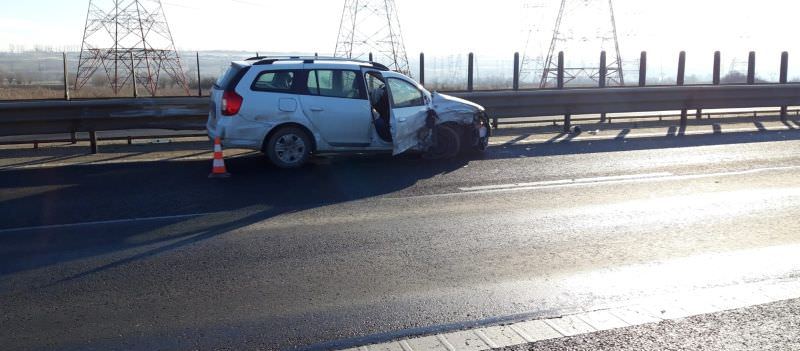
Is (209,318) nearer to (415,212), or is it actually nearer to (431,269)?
(431,269)

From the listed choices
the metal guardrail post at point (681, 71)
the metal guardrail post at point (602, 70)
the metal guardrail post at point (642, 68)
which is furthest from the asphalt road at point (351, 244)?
the metal guardrail post at point (681, 71)

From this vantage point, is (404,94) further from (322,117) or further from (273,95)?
(273,95)

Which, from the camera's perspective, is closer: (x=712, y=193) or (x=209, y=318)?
(x=209, y=318)

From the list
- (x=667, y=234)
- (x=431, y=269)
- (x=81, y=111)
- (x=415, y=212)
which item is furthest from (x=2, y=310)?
(x=81, y=111)

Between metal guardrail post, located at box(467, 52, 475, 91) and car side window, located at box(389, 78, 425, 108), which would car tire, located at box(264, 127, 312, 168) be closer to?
car side window, located at box(389, 78, 425, 108)

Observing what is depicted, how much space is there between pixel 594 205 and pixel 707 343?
14.2 feet

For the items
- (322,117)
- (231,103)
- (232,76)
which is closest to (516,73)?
(322,117)

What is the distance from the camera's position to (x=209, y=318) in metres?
5.24

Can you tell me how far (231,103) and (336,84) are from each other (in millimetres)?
1638

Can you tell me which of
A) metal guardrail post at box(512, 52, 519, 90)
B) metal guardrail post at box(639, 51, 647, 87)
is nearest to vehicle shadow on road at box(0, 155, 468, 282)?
metal guardrail post at box(512, 52, 519, 90)

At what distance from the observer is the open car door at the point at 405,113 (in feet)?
38.7

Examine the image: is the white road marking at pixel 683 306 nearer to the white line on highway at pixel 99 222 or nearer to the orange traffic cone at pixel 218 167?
the white line on highway at pixel 99 222

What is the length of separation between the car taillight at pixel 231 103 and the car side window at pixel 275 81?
0.90ft

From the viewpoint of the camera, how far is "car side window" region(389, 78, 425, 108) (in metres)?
Result: 12.0
